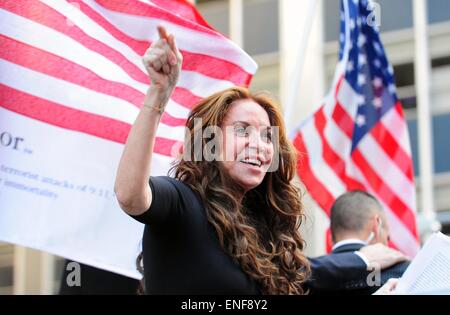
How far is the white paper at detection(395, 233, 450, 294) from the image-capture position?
126 inches

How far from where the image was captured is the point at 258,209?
3.59 metres

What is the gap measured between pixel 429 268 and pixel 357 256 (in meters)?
1.27

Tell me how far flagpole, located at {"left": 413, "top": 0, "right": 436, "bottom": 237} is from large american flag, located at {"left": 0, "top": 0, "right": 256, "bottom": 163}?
8730mm

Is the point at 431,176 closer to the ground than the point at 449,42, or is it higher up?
closer to the ground

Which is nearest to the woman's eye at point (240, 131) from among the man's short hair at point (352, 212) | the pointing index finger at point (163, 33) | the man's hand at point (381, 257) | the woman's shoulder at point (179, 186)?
the woman's shoulder at point (179, 186)

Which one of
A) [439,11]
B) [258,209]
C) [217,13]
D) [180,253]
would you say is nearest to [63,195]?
[258,209]

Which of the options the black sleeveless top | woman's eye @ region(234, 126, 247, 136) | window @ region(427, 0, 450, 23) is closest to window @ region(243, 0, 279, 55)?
window @ region(427, 0, 450, 23)

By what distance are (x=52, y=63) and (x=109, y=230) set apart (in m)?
0.90

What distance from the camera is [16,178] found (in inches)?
198

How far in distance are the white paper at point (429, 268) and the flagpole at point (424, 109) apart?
1057cm

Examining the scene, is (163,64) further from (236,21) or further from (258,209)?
(236,21)

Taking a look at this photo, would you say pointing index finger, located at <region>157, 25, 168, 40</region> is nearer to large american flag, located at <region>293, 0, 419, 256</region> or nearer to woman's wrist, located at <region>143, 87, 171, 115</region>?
woman's wrist, located at <region>143, 87, 171, 115</region>
